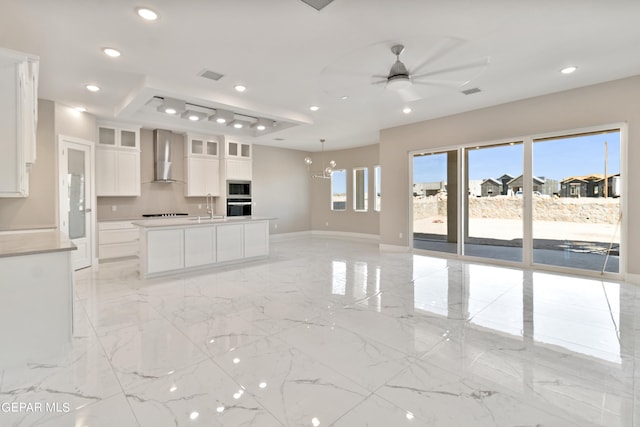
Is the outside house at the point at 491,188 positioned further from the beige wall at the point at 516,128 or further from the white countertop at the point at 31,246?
the white countertop at the point at 31,246

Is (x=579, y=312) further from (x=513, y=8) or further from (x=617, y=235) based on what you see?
(x=513, y=8)

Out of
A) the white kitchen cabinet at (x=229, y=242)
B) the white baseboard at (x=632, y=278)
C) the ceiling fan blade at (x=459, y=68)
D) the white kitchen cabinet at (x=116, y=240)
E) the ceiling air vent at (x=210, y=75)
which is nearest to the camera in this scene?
the ceiling fan blade at (x=459, y=68)

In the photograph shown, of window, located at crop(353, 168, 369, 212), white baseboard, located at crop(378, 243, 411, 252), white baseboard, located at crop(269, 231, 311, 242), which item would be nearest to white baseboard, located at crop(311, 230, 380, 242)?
white baseboard, located at crop(269, 231, 311, 242)

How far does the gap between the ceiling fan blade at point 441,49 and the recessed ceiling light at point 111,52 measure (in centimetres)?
332

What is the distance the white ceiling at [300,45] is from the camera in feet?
8.69

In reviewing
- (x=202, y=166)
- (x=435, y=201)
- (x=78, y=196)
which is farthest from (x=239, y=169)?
(x=435, y=201)

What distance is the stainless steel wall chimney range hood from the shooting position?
267 inches

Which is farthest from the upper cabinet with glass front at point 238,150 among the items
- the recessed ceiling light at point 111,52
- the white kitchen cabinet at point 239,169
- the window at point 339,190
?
the recessed ceiling light at point 111,52

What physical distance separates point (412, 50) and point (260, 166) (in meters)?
6.23

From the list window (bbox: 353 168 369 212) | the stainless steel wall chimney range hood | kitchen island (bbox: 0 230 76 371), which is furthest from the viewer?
window (bbox: 353 168 369 212)

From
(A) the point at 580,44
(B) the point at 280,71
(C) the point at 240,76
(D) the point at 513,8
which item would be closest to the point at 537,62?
Answer: (A) the point at 580,44

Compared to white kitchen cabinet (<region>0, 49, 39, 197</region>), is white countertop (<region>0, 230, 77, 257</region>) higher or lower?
lower

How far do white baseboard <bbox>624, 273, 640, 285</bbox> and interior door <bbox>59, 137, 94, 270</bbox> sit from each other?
28.8ft

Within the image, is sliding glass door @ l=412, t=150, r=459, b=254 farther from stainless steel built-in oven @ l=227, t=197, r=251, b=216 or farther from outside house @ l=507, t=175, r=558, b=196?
stainless steel built-in oven @ l=227, t=197, r=251, b=216
